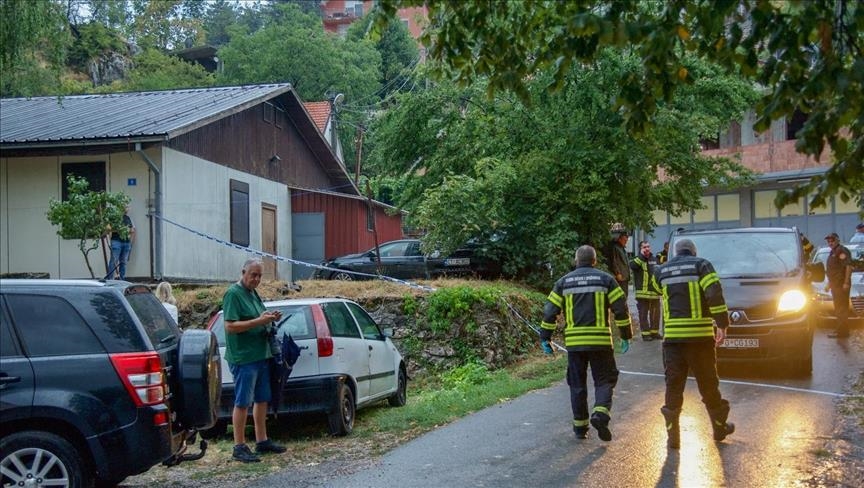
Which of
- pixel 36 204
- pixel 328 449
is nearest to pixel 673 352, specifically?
pixel 328 449

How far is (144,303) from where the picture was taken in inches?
289

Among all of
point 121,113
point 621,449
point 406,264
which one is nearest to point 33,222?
point 121,113

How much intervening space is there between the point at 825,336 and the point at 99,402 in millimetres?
14794

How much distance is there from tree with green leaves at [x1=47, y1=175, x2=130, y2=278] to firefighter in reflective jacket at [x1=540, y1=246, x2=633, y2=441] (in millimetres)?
10543

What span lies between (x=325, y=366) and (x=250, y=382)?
1.41 m

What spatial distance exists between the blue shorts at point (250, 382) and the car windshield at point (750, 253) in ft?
23.3

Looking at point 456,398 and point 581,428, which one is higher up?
point 581,428

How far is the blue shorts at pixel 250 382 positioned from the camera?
346 inches

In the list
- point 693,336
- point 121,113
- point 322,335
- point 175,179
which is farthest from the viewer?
point 121,113

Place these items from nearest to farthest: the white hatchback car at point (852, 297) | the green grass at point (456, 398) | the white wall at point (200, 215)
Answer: the green grass at point (456, 398) < the white hatchback car at point (852, 297) < the white wall at point (200, 215)

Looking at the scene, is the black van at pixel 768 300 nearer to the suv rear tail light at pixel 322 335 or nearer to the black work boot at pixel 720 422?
the black work boot at pixel 720 422

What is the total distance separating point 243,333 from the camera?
28.8 feet

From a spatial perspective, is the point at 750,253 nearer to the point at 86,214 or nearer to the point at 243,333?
the point at 243,333

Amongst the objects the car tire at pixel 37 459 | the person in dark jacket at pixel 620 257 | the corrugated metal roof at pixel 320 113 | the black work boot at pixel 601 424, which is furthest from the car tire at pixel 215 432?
the corrugated metal roof at pixel 320 113
